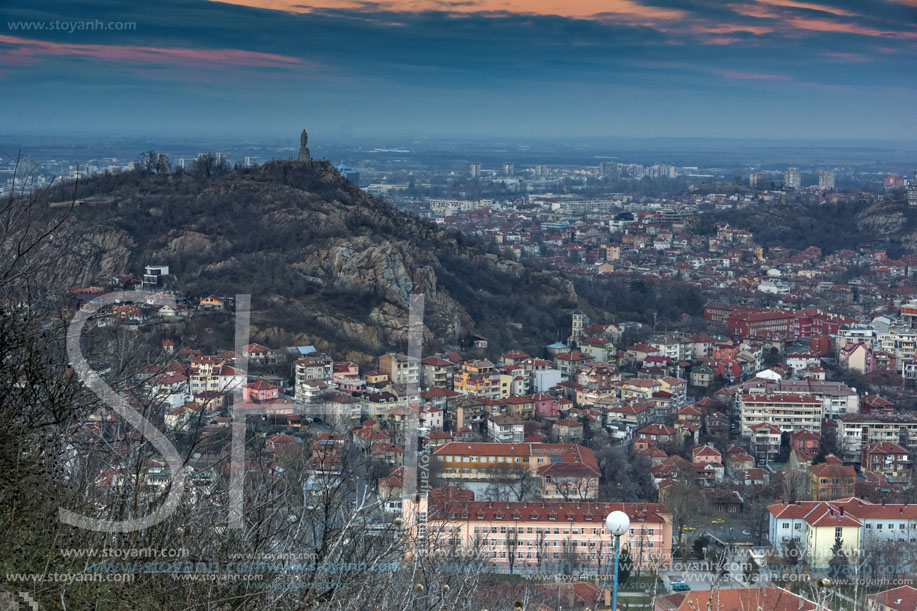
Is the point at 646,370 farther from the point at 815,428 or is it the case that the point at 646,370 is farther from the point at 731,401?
the point at 815,428

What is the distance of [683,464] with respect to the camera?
10.0 metres

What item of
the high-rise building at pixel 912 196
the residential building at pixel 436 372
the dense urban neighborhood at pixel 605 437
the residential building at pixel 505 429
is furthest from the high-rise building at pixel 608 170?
the residential building at pixel 505 429

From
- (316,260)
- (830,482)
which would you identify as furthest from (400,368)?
(830,482)

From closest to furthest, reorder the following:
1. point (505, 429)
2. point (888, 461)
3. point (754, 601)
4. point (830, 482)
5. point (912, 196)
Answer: point (754, 601) → point (830, 482) → point (888, 461) → point (505, 429) → point (912, 196)

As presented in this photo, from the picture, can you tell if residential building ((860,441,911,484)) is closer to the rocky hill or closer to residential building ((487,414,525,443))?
residential building ((487,414,525,443))

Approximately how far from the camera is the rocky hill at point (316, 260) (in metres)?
15.2

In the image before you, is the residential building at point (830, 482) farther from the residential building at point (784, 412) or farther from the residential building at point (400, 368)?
the residential building at point (400, 368)

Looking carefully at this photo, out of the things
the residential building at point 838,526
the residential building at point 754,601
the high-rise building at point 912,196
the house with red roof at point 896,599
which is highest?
the high-rise building at point 912,196

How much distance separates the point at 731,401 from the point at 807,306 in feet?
27.4

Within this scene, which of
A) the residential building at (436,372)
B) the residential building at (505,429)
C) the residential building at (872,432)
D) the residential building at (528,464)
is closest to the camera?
the residential building at (528,464)

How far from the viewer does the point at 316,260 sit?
17078 mm

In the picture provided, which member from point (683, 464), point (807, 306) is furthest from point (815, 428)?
point (807, 306)

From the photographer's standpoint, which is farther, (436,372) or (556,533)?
(436,372)

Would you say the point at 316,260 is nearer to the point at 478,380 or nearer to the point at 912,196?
the point at 478,380
